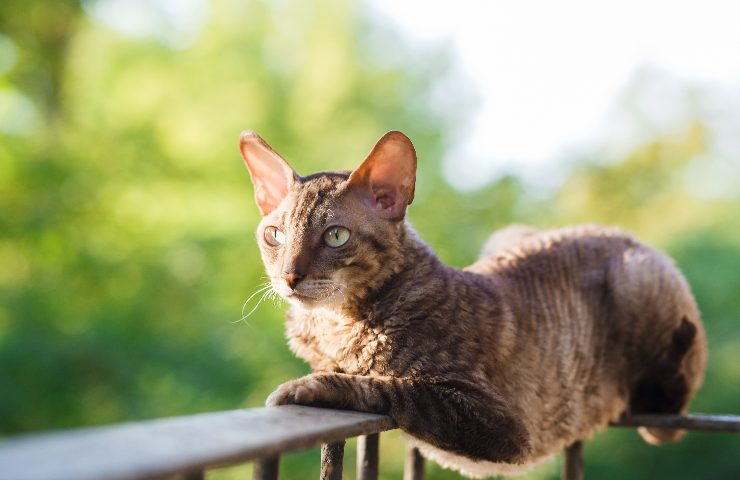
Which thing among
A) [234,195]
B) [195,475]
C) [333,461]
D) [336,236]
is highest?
[234,195]

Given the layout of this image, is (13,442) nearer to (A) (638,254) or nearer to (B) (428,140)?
(A) (638,254)

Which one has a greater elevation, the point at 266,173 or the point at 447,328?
the point at 266,173

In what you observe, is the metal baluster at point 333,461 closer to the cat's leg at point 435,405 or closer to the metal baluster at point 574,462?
the cat's leg at point 435,405

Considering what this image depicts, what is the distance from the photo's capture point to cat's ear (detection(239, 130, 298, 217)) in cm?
158

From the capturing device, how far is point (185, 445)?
2.40ft

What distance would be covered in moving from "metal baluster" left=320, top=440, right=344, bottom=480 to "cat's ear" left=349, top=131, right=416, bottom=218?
50 centimetres

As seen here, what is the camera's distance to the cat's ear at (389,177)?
1492 millimetres

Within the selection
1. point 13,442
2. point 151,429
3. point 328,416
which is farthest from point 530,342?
point 13,442

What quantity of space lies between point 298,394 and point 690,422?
1127mm

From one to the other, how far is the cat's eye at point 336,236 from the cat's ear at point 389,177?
3.8 inches

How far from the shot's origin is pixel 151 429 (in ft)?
2.55

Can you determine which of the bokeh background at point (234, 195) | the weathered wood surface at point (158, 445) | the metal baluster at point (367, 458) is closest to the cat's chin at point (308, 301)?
the metal baluster at point (367, 458)

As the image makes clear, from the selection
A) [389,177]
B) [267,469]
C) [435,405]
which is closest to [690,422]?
[435,405]

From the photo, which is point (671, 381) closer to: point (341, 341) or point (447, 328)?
point (447, 328)
